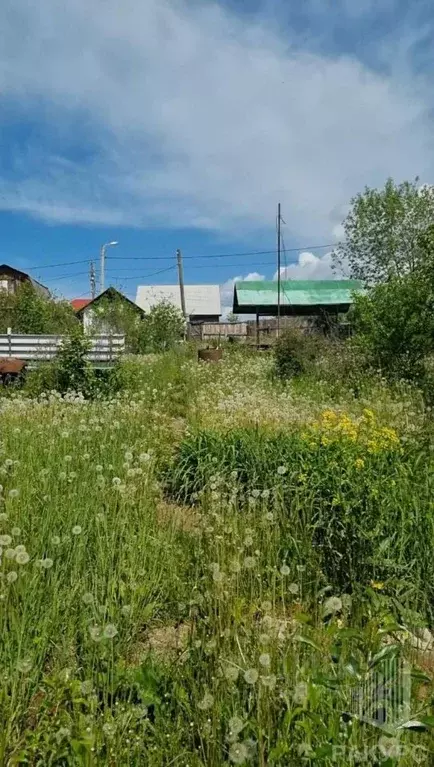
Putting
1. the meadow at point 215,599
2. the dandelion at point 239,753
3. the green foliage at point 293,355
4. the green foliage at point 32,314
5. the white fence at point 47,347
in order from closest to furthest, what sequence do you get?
the dandelion at point 239,753 < the meadow at point 215,599 < the white fence at point 47,347 < the green foliage at point 293,355 < the green foliage at point 32,314

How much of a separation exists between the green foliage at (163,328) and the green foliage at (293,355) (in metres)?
7.78

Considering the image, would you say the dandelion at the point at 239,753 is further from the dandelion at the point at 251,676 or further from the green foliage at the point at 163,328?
the green foliage at the point at 163,328

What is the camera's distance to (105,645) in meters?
1.78

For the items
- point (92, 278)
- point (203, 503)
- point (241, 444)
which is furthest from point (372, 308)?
point (92, 278)

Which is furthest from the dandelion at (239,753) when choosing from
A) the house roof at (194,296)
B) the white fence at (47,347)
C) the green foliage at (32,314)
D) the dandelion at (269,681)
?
the house roof at (194,296)

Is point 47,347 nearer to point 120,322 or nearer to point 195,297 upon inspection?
point 120,322

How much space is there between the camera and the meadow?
1.39m

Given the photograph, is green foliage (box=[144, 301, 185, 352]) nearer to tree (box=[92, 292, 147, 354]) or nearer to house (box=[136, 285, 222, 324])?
tree (box=[92, 292, 147, 354])

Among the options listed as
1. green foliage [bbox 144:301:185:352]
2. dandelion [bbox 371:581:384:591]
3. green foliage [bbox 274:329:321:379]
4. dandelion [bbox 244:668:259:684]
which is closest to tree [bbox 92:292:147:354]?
green foliage [bbox 144:301:185:352]

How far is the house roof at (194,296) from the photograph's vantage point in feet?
155

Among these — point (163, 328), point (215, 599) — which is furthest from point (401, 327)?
point (163, 328)

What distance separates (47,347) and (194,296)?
131 feet

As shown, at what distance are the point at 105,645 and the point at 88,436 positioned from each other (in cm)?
266

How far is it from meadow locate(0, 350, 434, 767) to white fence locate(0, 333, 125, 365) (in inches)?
192
